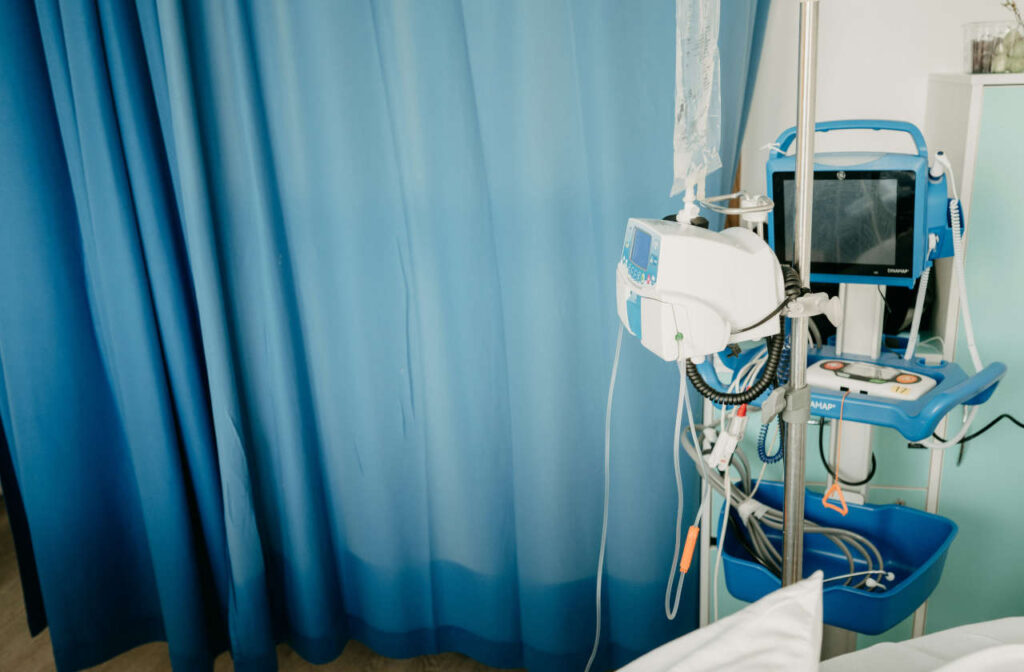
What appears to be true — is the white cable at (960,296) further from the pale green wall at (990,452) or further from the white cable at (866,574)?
the white cable at (866,574)

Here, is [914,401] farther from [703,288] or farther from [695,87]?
[695,87]

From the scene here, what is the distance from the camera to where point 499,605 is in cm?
193

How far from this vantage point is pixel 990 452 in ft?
5.04

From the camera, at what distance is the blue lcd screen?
1.06m

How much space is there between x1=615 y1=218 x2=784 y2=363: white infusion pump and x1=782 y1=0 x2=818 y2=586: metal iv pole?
56mm

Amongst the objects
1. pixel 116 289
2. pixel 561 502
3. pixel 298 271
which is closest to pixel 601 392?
pixel 561 502

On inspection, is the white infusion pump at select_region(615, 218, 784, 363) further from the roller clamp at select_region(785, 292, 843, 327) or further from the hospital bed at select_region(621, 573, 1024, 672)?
the hospital bed at select_region(621, 573, 1024, 672)

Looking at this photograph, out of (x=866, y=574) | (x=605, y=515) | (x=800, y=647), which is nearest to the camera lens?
(x=800, y=647)

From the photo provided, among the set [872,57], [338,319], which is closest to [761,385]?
[338,319]

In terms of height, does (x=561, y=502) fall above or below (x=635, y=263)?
below

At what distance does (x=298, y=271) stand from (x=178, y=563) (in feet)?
2.55

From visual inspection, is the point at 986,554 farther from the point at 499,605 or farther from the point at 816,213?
the point at 499,605

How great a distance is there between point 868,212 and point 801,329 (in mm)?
277

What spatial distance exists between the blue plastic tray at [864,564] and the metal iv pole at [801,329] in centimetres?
14
